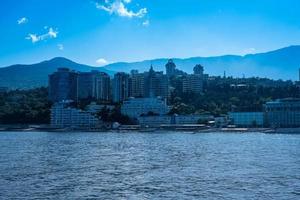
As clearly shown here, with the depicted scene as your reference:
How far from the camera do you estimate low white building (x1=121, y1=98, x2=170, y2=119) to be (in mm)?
84688

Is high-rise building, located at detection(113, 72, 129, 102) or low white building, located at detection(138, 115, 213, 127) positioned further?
high-rise building, located at detection(113, 72, 129, 102)

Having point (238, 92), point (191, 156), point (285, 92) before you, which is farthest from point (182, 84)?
point (191, 156)

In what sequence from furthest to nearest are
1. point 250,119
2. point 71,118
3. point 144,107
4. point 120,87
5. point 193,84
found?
point 193,84 < point 120,87 < point 144,107 < point 71,118 < point 250,119

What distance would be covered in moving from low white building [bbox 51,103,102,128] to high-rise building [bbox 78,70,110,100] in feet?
72.3

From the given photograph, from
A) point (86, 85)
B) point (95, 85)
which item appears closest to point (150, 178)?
point (95, 85)

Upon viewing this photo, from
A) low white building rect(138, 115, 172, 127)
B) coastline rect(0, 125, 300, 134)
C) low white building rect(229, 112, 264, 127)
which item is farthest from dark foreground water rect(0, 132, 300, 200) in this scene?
low white building rect(138, 115, 172, 127)

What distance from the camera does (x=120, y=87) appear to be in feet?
332

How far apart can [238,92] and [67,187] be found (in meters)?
85.2

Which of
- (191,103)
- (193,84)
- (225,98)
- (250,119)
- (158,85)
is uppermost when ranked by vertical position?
(193,84)

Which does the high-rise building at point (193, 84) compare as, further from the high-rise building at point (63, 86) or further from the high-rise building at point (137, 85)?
the high-rise building at point (63, 86)

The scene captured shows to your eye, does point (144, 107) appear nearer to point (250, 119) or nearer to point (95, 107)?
point (95, 107)

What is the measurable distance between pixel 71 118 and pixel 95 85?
24.3 metres

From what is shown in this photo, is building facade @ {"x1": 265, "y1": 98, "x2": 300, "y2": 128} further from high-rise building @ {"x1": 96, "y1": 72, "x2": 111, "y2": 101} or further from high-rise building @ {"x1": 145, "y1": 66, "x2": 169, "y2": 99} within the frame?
high-rise building @ {"x1": 96, "y1": 72, "x2": 111, "y2": 101}

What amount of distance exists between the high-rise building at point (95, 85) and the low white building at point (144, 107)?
1892 cm
